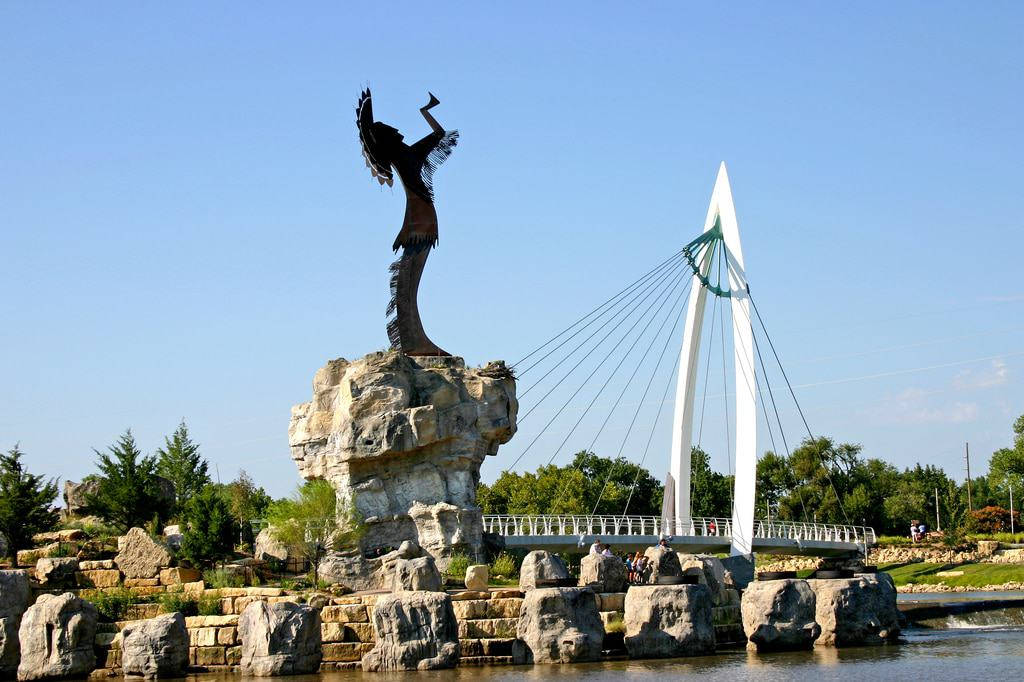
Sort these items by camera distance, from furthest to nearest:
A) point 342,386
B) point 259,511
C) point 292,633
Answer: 1. point 259,511
2. point 342,386
3. point 292,633

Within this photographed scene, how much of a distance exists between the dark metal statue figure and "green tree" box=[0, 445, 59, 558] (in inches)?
410

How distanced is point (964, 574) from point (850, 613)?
98.6 feet

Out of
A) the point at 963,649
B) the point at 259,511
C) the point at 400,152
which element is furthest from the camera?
the point at 259,511

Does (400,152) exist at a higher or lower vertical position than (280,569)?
higher

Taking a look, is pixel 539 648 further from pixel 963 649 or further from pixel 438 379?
pixel 438 379

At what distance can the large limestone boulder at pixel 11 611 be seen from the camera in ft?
87.1

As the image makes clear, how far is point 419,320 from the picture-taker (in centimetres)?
3784

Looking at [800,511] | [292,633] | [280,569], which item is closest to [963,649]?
[292,633]

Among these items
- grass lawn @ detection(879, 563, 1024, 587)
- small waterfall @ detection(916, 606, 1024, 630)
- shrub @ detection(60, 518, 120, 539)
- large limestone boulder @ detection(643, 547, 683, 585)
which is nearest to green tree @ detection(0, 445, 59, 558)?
shrub @ detection(60, 518, 120, 539)

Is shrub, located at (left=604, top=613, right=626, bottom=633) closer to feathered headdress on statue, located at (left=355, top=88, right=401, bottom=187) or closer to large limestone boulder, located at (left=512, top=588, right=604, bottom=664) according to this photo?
large limestone boulder, located at (left=512, top=588, right=604, bottom=664)

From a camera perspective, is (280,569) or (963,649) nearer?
(963,649)

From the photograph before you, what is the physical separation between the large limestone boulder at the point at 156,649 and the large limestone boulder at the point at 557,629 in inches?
263

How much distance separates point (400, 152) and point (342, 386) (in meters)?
7.49

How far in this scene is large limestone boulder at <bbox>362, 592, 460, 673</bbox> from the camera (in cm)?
2461
